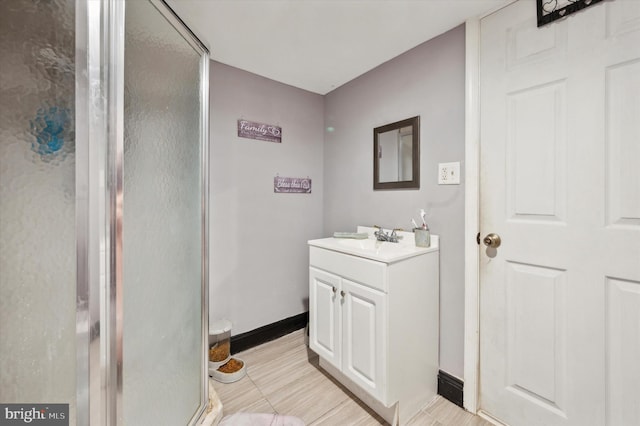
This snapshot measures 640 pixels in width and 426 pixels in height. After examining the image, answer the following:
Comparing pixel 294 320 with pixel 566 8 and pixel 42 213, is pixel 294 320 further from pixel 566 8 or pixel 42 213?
pixel 566 8

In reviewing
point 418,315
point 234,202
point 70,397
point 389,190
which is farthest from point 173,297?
point 389,190

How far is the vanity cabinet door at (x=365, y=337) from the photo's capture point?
121cm

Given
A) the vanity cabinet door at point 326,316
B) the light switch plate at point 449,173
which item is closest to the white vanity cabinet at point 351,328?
the vanity cabinet door at point 326,316

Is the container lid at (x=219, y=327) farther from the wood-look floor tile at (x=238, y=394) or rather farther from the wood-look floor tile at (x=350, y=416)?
the wood-look floor tile at (x=350, y=416)

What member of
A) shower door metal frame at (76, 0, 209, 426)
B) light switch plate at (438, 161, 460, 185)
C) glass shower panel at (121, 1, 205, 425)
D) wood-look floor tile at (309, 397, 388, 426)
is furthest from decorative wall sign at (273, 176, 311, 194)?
wood-look floor tile at (309, 397, 388, 426)

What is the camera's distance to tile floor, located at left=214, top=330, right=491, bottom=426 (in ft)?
4.21

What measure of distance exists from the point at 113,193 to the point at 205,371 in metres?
0.99

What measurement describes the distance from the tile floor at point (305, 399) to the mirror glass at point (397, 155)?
4.07ft

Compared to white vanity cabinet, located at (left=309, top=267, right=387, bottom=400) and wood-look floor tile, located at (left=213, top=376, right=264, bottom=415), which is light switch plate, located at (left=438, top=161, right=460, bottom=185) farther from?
wood-look floor tile, located at (left=213, top=376, right=264, bottom=415)

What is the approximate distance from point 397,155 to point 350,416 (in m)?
1.52

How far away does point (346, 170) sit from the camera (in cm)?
209

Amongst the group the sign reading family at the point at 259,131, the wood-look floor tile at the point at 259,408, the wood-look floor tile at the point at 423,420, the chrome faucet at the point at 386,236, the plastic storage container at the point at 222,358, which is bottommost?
the wood-look floor tile at the point at 423,420

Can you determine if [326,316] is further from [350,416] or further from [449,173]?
[449,173]

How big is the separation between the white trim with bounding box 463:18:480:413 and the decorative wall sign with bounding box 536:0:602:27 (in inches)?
9.8
